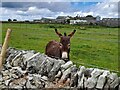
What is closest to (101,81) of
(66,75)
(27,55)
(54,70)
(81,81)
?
(81,81)

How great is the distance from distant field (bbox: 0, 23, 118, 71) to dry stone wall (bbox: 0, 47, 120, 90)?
71 cm

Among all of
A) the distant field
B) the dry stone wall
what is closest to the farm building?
the distant field

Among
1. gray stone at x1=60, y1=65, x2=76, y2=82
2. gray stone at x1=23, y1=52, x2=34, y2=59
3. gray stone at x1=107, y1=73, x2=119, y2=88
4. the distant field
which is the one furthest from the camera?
gray stone at x1=23, y1=52, x2=34, y2=59

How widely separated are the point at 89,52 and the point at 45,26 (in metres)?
1.31

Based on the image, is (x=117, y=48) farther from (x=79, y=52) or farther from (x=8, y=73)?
(x=8, y=73)

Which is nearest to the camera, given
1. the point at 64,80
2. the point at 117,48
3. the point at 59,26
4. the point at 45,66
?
the point at 64,80

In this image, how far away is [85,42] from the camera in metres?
7.50

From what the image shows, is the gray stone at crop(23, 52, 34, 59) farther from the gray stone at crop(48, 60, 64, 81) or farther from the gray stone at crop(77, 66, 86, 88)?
the gray stone at crop(77, 66, 86, 88)

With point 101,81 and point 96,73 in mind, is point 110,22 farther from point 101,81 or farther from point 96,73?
point 101,81

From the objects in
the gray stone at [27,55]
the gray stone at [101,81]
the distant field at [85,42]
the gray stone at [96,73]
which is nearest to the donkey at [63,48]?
the distant field at [85,42]

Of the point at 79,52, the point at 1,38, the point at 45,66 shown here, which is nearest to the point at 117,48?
the point at 79,52

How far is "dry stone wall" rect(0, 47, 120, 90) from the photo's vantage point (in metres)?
5.32

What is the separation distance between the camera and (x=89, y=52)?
7500 mm

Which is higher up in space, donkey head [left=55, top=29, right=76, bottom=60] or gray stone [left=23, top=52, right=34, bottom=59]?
donkey head [left=55, top=29, right=76, bottom=60]
